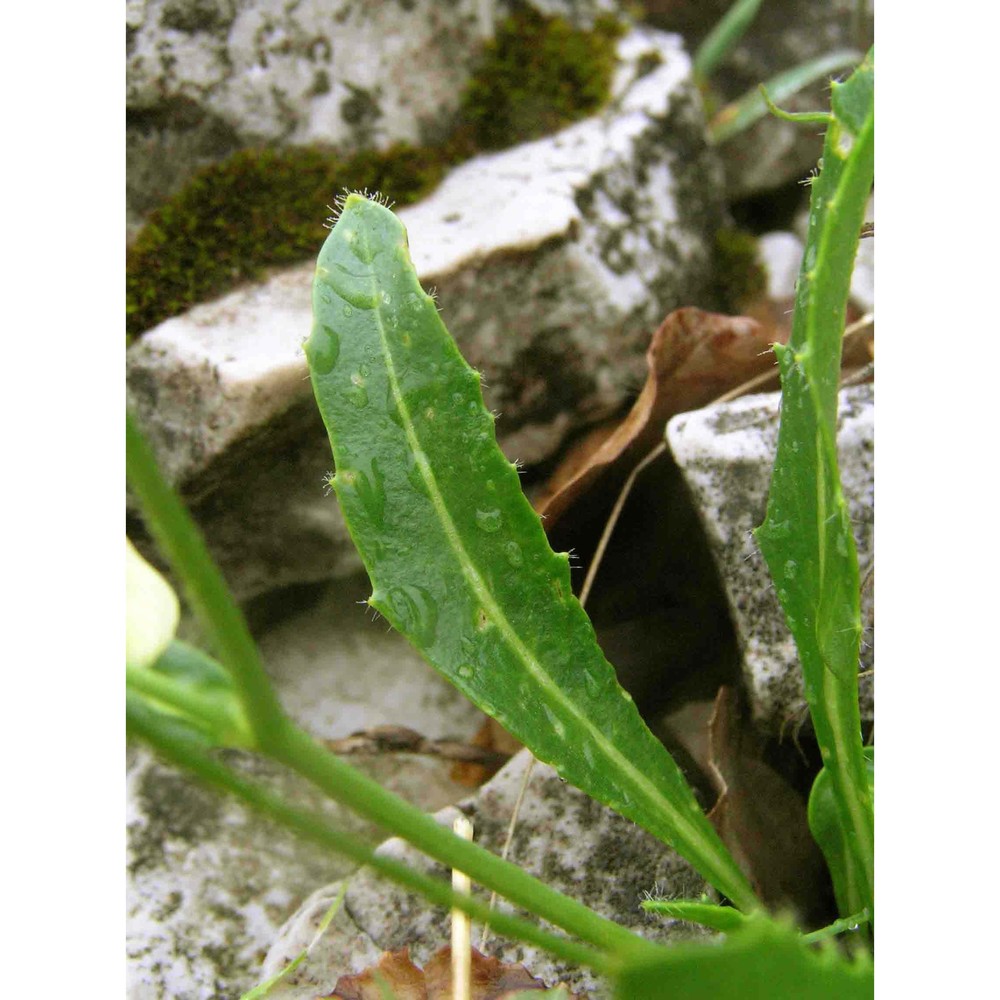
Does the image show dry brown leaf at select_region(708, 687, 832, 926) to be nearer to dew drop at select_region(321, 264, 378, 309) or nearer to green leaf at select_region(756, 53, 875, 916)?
green leaf at select_region(756, 53, 875, 916)

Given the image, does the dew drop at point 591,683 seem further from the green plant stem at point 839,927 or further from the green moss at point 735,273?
the green moss at point 735,273

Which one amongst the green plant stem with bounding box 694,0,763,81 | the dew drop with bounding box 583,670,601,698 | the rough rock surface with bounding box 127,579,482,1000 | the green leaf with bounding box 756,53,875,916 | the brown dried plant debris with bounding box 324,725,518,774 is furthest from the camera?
the green plant stem with bounding box 694,0,763,81

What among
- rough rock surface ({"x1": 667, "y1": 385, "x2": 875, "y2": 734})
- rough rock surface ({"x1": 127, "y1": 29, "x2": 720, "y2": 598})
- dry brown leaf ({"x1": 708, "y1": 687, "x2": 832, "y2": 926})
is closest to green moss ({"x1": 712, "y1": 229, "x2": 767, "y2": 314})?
rough rock surface ({"x1": 127, "y1": 29, "x2": 720, "y2": 598})

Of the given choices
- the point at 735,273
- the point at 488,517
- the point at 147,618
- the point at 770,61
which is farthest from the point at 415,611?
the point at 770,61

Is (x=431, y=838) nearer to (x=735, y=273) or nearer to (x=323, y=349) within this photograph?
(x=323, y=349)

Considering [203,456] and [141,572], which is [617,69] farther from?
[141,572]
